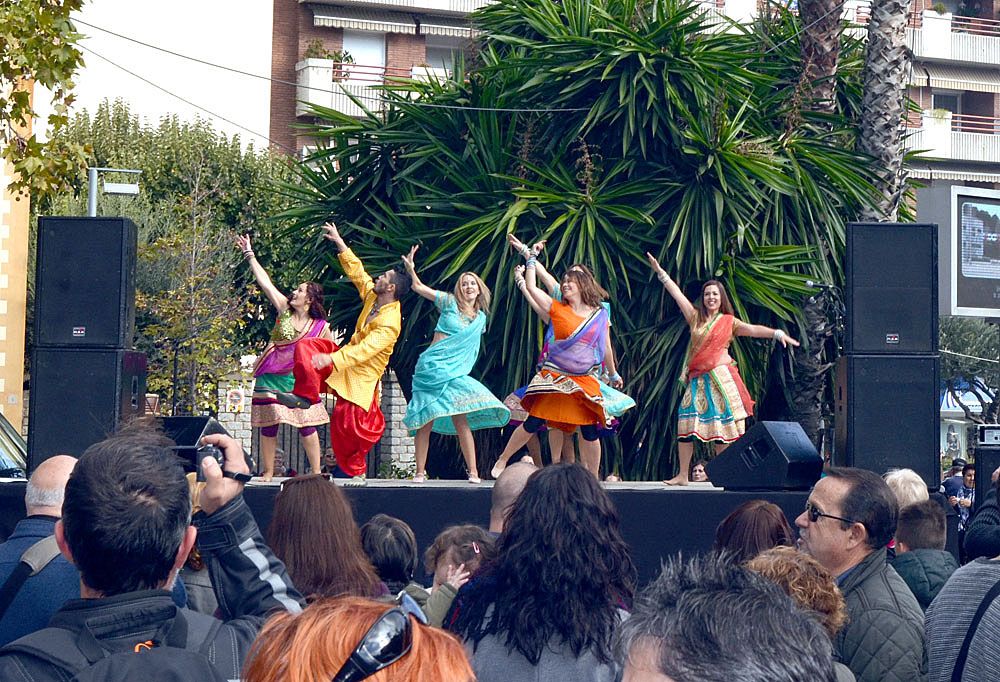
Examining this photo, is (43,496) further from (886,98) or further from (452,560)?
(886,98)

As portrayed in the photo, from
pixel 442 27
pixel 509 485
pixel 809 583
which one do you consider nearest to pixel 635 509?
pixel 509 485

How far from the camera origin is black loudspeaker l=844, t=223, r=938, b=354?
7.15 m

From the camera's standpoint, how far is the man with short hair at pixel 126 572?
70.7 inches

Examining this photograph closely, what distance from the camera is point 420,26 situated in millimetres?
26688

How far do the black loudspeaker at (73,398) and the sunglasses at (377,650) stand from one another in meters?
5.59

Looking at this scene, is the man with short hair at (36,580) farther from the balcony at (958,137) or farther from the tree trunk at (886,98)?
the balcony at (958,137)

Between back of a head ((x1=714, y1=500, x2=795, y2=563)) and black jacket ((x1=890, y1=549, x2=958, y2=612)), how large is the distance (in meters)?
0.56

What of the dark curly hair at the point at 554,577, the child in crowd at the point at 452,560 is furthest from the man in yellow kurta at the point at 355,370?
the dark curly hair at the point at 554,577

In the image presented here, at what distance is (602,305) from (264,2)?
19.9m

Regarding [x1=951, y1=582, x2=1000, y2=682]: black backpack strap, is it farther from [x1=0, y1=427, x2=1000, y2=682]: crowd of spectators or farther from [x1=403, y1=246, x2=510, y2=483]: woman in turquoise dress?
[x1=403, y1=246, x2=510, y2=483]: woman in turquoise dress

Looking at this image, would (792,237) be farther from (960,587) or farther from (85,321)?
(960,587)

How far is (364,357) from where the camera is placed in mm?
8148

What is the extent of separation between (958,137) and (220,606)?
95.0ft

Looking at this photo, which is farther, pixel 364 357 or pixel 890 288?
pixel 364 357
